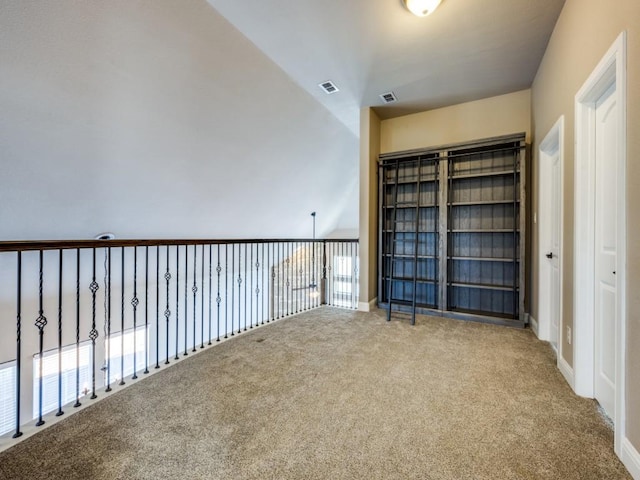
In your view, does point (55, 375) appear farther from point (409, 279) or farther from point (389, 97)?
point (389, 97)

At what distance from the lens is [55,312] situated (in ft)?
12.2

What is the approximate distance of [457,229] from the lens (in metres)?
3.61

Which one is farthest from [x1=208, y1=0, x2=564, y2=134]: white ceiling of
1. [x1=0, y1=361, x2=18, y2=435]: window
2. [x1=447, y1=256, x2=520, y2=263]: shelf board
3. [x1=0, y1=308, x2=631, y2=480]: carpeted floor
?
[x1=0, y1=361, x2=18, y2=435]: window

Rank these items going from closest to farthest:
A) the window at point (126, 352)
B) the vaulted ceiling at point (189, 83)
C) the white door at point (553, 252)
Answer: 1. the vaulted ceiling at point (189, 83)
2. the white door at point (553, 252)
3. the window at point (126, 352)

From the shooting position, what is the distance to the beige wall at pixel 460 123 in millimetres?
3434

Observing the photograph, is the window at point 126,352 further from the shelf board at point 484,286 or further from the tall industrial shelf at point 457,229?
the shelf board at point 484,286

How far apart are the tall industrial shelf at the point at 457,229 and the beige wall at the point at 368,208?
11 cm

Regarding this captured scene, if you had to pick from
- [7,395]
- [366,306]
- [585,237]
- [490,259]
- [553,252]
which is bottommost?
[7,395]

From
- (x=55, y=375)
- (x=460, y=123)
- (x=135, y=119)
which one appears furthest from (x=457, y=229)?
(x=55, y=375)

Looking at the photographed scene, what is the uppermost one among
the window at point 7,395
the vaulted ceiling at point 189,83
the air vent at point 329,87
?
the air vent at point 329,87

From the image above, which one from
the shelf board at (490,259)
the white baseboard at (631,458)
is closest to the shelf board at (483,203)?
the shelf board at (490,259)

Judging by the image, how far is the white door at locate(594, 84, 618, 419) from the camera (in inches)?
63.5

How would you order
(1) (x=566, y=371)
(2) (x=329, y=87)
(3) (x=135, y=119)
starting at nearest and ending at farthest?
1. (1) (x=566, y=371)
2. (3) (x=135, y=119)
3. (2) (x=329, y=87)

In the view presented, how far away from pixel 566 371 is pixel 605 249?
95cm
